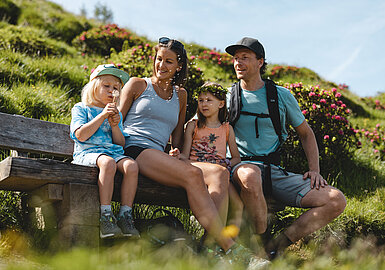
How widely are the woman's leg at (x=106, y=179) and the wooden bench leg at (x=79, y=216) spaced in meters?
0.05

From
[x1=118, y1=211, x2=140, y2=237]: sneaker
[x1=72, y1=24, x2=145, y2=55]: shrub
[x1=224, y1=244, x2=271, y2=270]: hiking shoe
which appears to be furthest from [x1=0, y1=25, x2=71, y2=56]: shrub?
[x1=224, y1=244, x2=271, y2=270]: hiking shoe

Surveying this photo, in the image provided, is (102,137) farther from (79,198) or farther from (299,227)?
(299,227)

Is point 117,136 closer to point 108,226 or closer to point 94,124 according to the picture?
point 94,124

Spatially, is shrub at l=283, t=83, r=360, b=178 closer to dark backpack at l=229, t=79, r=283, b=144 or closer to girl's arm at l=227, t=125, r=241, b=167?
dark backpack at l=229, t=79, r=283, b=144

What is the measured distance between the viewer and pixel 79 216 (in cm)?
290

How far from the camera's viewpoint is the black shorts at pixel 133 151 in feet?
11.6

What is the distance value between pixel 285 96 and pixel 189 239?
1.83 m

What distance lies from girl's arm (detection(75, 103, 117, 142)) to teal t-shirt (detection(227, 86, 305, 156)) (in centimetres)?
Answer: 146

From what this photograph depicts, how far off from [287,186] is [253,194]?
500mm

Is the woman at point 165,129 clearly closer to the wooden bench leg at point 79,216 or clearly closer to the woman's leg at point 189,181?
the woman's leg at point 189,181

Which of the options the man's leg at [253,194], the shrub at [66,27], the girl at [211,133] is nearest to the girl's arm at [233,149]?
the girl at [211,133]

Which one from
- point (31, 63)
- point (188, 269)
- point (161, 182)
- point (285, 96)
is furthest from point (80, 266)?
point (31, 63)

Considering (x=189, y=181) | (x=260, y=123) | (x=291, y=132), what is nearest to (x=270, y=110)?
(x=260, y=123)

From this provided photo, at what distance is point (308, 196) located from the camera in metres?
3.86
